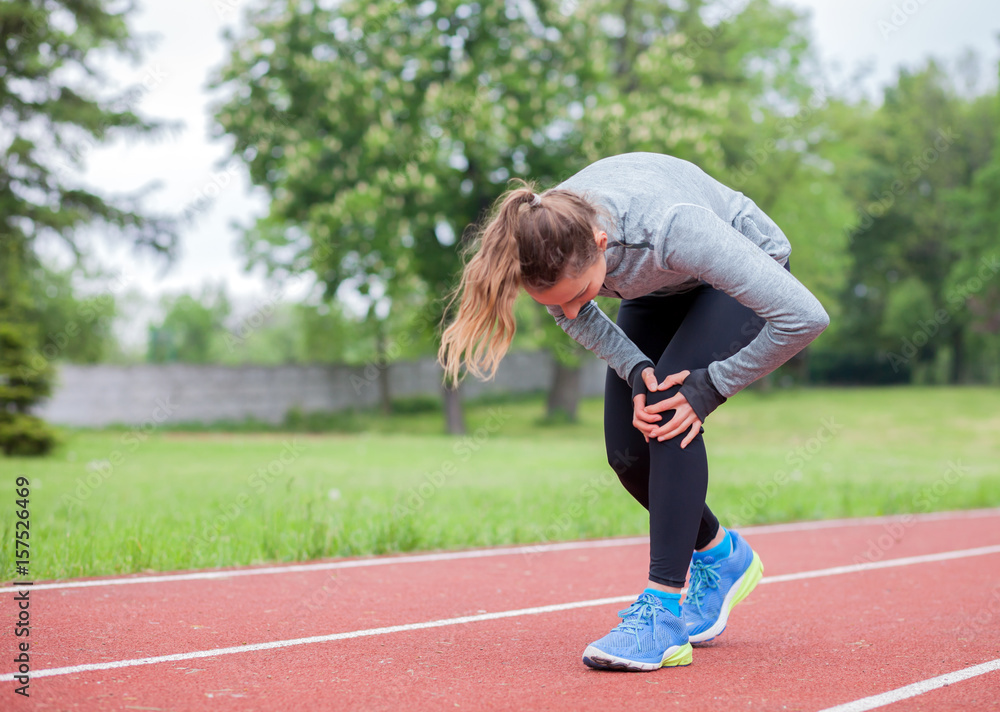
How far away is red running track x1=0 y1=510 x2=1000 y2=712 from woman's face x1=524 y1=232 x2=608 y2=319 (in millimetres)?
1142

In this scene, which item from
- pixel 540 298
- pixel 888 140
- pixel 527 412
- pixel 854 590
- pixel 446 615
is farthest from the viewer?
pixel 888 140

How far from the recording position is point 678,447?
2.75 meters

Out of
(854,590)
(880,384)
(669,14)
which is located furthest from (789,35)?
(854,590)

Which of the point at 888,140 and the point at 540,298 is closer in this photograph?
the point at 540,298

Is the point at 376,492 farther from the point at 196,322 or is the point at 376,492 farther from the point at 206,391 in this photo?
the point at 196,322

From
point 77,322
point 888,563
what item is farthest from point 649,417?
point 77,322

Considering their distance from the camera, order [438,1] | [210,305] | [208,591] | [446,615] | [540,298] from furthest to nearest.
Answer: [210,305] < [438,1] < [208,591] < [446,615] < [540,298]

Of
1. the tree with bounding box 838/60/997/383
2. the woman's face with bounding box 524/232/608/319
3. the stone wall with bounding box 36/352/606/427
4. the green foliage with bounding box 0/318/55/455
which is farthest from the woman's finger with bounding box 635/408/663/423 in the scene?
the tree with bounding box 838/60/997/383

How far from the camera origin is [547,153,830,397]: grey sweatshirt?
249 centimetres

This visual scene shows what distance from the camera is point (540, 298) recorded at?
2.58 meters

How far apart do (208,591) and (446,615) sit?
114 centimetres

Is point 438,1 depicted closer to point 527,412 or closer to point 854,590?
point 527,412

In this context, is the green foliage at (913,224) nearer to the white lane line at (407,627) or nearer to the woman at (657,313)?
the white lane line at (407,627)

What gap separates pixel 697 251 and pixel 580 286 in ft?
1.15
